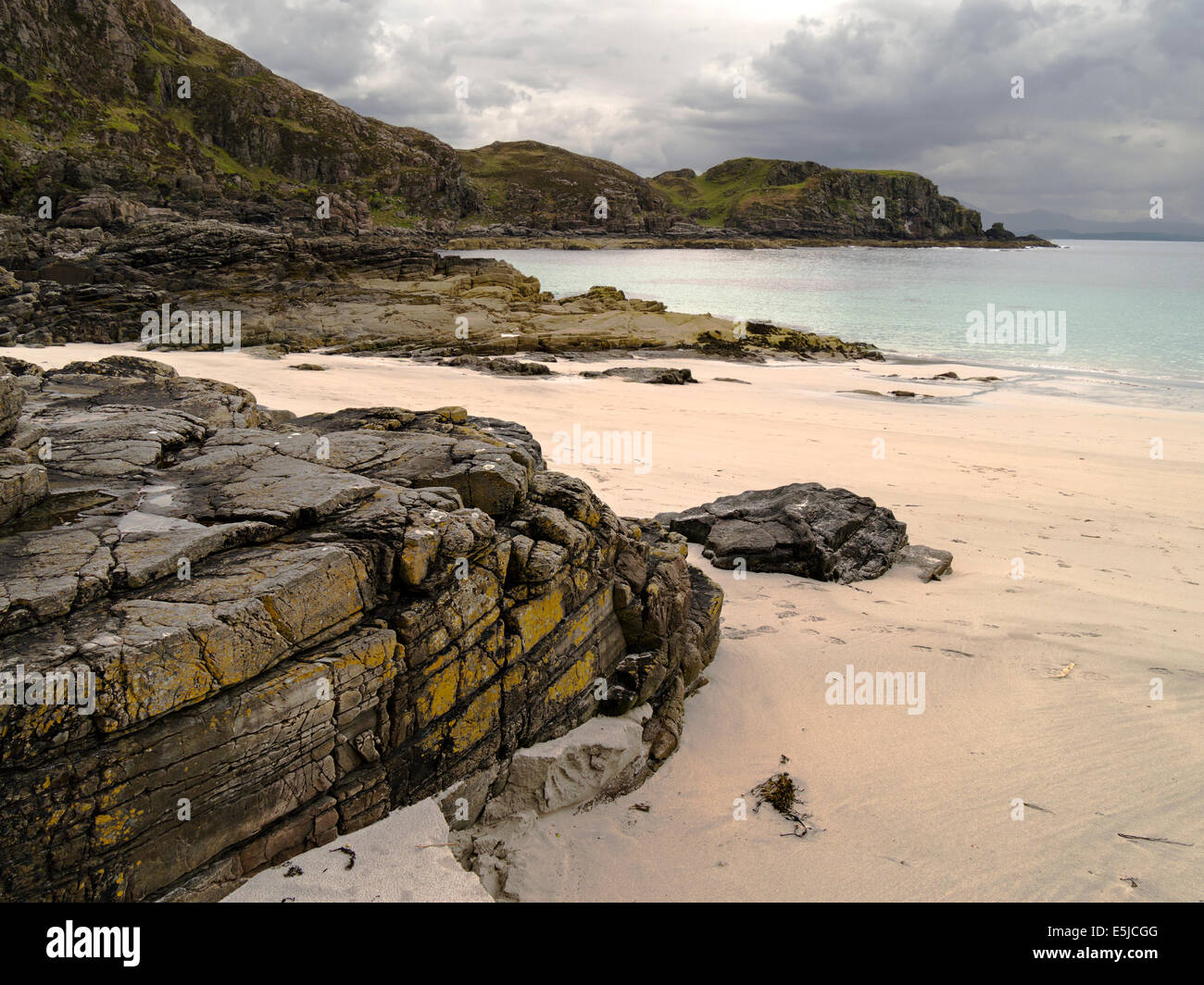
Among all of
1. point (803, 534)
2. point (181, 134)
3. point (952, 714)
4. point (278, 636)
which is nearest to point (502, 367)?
point (803, 534)

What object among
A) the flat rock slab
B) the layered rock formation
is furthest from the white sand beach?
the layered rock formation

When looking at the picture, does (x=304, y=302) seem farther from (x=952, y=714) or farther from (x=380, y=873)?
(x=380, y=873)

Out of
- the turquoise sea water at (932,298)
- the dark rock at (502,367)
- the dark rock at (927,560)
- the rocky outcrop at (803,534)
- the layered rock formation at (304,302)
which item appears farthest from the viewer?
the turquoise sea water at (932,298)

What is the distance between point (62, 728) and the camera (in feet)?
12.8

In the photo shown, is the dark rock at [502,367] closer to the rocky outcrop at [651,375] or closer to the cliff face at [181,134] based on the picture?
the rocky outcrop at [651,375]

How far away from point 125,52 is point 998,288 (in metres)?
131

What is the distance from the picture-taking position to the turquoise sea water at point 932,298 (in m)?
43.2

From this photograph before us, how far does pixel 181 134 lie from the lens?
119m

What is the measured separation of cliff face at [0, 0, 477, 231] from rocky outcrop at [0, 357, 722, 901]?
63.7 m

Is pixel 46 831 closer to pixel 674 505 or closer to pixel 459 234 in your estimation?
pixel 674 505

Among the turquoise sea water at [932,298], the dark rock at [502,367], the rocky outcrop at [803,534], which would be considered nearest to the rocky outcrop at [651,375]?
the dark rock at [502,367]

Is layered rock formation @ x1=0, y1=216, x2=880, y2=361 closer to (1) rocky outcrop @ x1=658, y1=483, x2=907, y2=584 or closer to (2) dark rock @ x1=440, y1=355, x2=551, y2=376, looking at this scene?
(2) dark rock @ x1=440, y1=355, x2=551, y2=376

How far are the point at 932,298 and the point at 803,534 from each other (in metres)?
75.5

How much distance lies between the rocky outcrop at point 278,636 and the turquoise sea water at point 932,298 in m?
38.9
